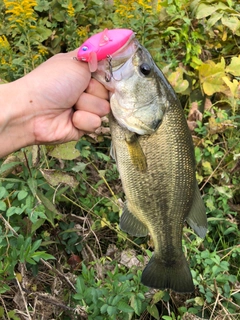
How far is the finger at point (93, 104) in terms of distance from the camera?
5.37 feet

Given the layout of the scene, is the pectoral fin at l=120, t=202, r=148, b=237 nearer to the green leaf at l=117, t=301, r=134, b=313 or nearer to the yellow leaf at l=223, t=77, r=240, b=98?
the green leaf at l=117, t=301, r=134, b=313

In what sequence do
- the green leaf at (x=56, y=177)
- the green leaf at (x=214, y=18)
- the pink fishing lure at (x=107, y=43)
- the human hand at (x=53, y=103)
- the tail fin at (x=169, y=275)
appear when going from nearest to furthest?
the pink fishing lure at (x=107, y=43), the human hand at (x=53, y=103), the tail fin at (x=169, y=275), the green leaf at (x=56, y=177), the green leaf at (x=214, y=18)

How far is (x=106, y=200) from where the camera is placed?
7.81 feet

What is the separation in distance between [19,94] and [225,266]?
1.25 metres

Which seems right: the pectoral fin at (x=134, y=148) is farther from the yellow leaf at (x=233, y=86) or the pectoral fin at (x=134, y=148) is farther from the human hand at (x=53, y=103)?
the yellow leaf at (x=233, y=86)

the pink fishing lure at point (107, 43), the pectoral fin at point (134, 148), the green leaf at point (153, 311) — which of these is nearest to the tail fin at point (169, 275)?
the green leaf at point (153, 311)

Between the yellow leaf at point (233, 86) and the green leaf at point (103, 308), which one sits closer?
the green leaf at point (103, 308)

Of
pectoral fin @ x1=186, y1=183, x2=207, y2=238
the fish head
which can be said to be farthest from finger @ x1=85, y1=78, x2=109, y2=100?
pectoral fin @ x1=186, y1=183, x2=207, y2=238

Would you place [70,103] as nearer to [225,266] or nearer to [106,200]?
[106,200]

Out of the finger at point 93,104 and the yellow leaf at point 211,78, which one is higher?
the finger at point 93,104

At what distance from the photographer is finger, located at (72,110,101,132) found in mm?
1692

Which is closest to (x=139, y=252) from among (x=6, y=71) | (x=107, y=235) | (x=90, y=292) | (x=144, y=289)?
(x=107, y=235)

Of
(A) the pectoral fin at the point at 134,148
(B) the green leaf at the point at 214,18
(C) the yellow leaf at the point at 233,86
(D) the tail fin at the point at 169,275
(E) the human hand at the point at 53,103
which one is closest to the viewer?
(A) the pectoral fin at the point at 134,148

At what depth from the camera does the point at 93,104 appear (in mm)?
1639
